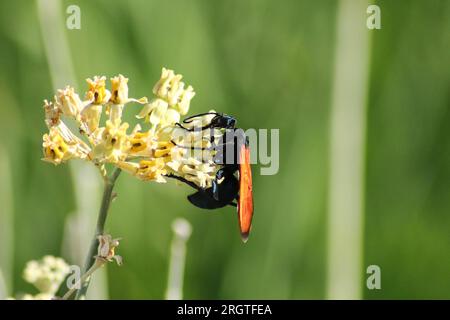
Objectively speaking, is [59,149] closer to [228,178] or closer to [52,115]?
[52,115]

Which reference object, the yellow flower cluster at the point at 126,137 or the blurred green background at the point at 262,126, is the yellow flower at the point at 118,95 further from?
the blurred green background at the point at 262,126

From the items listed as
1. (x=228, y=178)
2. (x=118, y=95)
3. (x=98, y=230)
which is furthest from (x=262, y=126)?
(x=98, y=230)

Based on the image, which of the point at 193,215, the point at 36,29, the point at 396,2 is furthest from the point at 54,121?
the point at 396,2

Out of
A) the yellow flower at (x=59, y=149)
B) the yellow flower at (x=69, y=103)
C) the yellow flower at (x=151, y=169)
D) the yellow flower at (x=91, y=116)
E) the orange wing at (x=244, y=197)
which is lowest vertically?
the orange wing at (x=244, y=197)

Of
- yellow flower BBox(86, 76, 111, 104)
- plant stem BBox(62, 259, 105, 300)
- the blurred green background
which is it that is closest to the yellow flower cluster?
yellow flower BBox(86, 76, 111, 104)

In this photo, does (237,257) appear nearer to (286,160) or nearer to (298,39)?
(286,160)

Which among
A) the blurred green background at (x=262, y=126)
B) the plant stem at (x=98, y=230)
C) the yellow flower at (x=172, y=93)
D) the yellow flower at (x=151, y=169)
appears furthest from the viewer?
the blurred green background at (x=262, y=126)

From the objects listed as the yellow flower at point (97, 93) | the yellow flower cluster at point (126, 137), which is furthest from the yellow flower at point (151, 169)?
the yellow flower at point (97, 93)

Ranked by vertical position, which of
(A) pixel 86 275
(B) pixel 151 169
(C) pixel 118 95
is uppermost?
(C) pixel 118 95
